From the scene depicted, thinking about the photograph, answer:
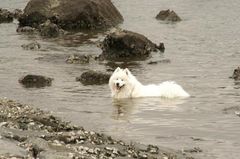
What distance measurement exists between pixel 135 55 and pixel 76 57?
9.59 feet

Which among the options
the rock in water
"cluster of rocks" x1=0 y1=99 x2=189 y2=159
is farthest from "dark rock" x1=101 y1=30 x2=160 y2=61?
"cluster of rocks" x1=0 y1=99 x2=189 y2=159

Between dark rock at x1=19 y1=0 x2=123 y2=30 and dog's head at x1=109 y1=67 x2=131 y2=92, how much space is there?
15974 millimetres

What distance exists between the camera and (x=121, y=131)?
46.0 ft

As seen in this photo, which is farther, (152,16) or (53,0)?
(152,16)

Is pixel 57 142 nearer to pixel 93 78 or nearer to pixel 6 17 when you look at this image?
pixel 93 78

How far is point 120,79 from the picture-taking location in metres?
18.2

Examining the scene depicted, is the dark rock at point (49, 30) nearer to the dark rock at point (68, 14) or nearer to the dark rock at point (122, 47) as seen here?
the dark rock at point (68, 14)

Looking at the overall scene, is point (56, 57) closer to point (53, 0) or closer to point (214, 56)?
point (214, 56)

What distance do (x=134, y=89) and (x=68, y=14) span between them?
652 inches

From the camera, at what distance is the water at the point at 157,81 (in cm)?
1388

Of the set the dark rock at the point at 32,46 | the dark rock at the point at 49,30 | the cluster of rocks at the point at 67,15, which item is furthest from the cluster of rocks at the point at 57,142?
the cluster of rocks at the point at 67,15

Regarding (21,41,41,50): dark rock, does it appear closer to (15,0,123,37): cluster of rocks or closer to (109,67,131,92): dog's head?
(15,0,123,37): cluster of rocks

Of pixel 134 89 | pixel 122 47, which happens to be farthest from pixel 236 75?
pixel 122 47

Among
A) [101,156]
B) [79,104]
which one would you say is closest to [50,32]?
[79,104]
